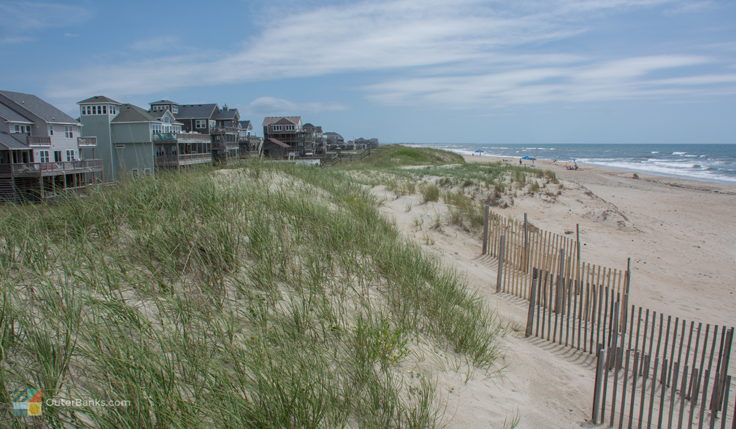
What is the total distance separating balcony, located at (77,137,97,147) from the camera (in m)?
29.6

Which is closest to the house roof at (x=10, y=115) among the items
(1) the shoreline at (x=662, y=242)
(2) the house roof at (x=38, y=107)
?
(2) the house roof at (x=38, y=107)

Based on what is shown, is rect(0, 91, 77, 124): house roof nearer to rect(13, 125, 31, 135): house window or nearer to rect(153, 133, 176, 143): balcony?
rect(13, 125, 31, 135): house window

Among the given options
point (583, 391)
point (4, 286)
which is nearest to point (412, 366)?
point (583, 391)

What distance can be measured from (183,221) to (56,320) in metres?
2.11

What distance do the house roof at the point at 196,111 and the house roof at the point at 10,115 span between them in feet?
79.1

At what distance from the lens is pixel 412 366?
3934 millimetres

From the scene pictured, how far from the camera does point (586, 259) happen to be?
1220 centimetres

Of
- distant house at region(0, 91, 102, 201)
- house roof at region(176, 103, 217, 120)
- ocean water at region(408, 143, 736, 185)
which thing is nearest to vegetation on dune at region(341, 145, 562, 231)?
distant house at region(0, 91, 102, 201)

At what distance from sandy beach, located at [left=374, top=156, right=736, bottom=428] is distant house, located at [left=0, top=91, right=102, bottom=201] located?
20.3 meters

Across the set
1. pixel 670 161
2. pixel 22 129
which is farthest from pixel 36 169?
pixel 670 161

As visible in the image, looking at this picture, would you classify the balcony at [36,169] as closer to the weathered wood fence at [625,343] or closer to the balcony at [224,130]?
the weathered wood fence at [625,343]

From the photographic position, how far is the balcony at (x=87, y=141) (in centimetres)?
2957

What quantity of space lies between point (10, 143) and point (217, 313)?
89.7 ft

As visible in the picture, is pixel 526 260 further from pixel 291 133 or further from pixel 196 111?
pixel 291 133
